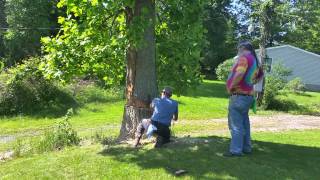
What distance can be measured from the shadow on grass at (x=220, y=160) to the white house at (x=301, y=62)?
1612 inches

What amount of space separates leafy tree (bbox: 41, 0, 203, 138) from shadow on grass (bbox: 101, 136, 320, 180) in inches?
64.3

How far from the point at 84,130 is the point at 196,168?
9.96m

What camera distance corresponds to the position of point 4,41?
40.1m

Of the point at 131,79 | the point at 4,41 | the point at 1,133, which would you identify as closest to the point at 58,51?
the point at 131,79

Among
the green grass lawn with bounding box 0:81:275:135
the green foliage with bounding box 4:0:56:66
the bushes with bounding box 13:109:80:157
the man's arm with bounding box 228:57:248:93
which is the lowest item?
the green grass lawn with bounding box 0:81:275:135

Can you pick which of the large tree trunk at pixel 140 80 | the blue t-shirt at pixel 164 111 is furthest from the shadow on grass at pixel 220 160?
the large tree trunk at pixel 140 80

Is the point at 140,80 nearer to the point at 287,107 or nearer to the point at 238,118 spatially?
the point at 238,118

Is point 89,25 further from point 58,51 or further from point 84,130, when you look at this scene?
point 84,130

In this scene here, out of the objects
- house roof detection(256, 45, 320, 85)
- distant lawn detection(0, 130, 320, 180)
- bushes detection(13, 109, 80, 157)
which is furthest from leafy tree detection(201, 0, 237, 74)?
distant lawn detection(0, 130, 320, 180)

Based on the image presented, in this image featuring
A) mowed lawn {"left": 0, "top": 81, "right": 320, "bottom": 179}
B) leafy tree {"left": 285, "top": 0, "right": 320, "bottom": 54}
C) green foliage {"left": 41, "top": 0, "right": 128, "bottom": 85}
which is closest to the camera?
mowed lawn {"left": 0, "top": 81, "right": 320, "bottom": 179}

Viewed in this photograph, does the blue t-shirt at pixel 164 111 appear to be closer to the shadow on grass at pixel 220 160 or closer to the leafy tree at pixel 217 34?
the shadow on grass at pixel 220 160

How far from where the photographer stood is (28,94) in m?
24.1

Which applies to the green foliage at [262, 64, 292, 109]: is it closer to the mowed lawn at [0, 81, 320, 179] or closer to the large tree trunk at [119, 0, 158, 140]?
the mowed lawn at [0, 81, 320, 179]

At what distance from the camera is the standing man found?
9.31 metres
